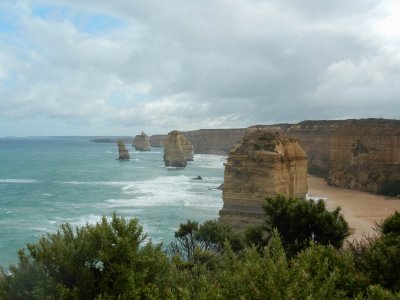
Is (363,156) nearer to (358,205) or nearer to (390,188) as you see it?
(390,188)

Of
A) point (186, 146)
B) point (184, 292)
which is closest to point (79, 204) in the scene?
point (184, 292)

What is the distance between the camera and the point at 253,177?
29.4 m

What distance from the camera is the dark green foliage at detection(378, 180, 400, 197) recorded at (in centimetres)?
5257

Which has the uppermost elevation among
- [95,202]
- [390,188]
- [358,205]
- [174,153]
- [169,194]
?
[174,153]

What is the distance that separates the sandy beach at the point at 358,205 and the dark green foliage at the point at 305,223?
13.1 meters

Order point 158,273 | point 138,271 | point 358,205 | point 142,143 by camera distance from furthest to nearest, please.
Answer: point 142,143
point 358,205
point 158,273
point 138,271

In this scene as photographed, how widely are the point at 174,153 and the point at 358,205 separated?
218 feet

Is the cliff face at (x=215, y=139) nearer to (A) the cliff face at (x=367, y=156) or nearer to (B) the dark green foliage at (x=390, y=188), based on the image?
(A) the cliff face at (x=367, y=156)

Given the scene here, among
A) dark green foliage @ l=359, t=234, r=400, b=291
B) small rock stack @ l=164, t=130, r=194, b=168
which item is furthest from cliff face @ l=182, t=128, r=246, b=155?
dark green foliage @ l=359, t=234, r=400, b=291

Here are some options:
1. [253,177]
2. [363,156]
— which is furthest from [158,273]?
[363,156]

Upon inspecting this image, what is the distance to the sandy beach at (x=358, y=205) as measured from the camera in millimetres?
36550

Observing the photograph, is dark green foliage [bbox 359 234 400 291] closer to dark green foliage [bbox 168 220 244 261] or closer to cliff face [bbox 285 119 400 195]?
dark green foliage [bbox 168 220 244 261]

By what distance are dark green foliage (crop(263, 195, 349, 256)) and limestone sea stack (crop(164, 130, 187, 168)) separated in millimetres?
86344

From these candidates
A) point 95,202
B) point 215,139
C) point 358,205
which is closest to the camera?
point 358,205
